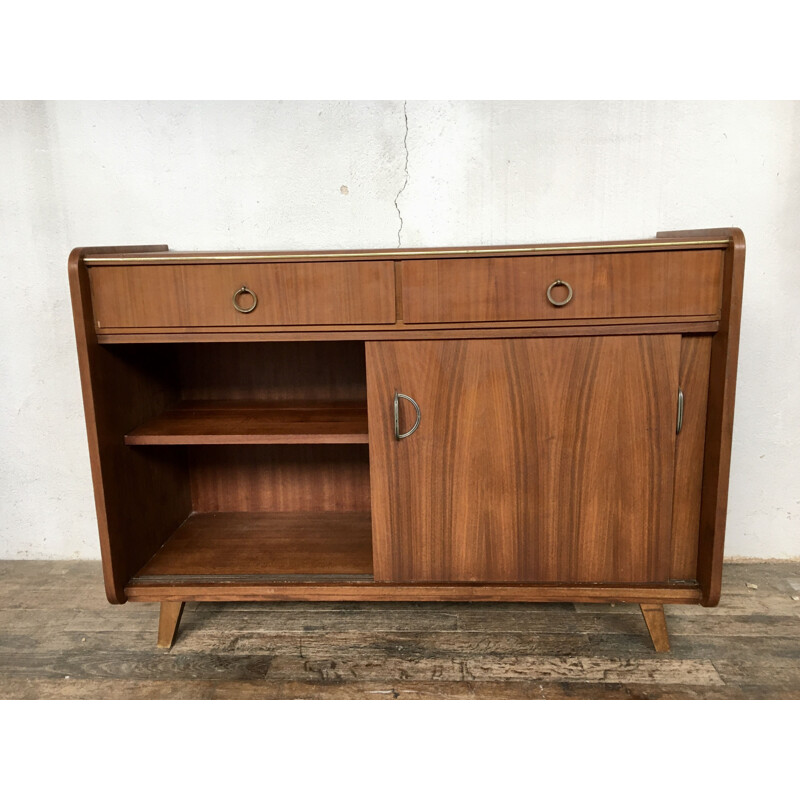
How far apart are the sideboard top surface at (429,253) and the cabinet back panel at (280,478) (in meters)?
0.68

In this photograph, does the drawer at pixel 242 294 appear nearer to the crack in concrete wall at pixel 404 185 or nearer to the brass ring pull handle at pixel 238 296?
the brass ring pull handle at pixel 238 296

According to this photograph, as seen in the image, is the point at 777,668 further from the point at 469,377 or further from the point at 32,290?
the point at 32,290

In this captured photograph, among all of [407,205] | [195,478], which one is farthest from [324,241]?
[195,478]

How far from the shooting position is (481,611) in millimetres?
1734

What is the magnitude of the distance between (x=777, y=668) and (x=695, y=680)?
0.20 m

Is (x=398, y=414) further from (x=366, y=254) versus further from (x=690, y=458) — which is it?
(x=690, y=458)

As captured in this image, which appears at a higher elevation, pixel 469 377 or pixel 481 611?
pixel 469 377

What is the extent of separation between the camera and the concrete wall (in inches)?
69.6

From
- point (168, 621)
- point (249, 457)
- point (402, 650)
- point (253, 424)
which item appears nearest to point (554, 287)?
point (253, 424)

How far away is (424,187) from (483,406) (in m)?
0.73

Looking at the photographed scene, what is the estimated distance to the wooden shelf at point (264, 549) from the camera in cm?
157

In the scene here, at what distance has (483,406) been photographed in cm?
142

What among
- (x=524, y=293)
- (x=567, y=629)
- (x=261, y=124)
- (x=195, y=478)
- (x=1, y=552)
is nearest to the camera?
(x=524, y=293)

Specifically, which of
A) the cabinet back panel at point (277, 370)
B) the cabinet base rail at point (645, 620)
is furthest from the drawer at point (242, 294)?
the cabinet base rail at point (645, 620)
